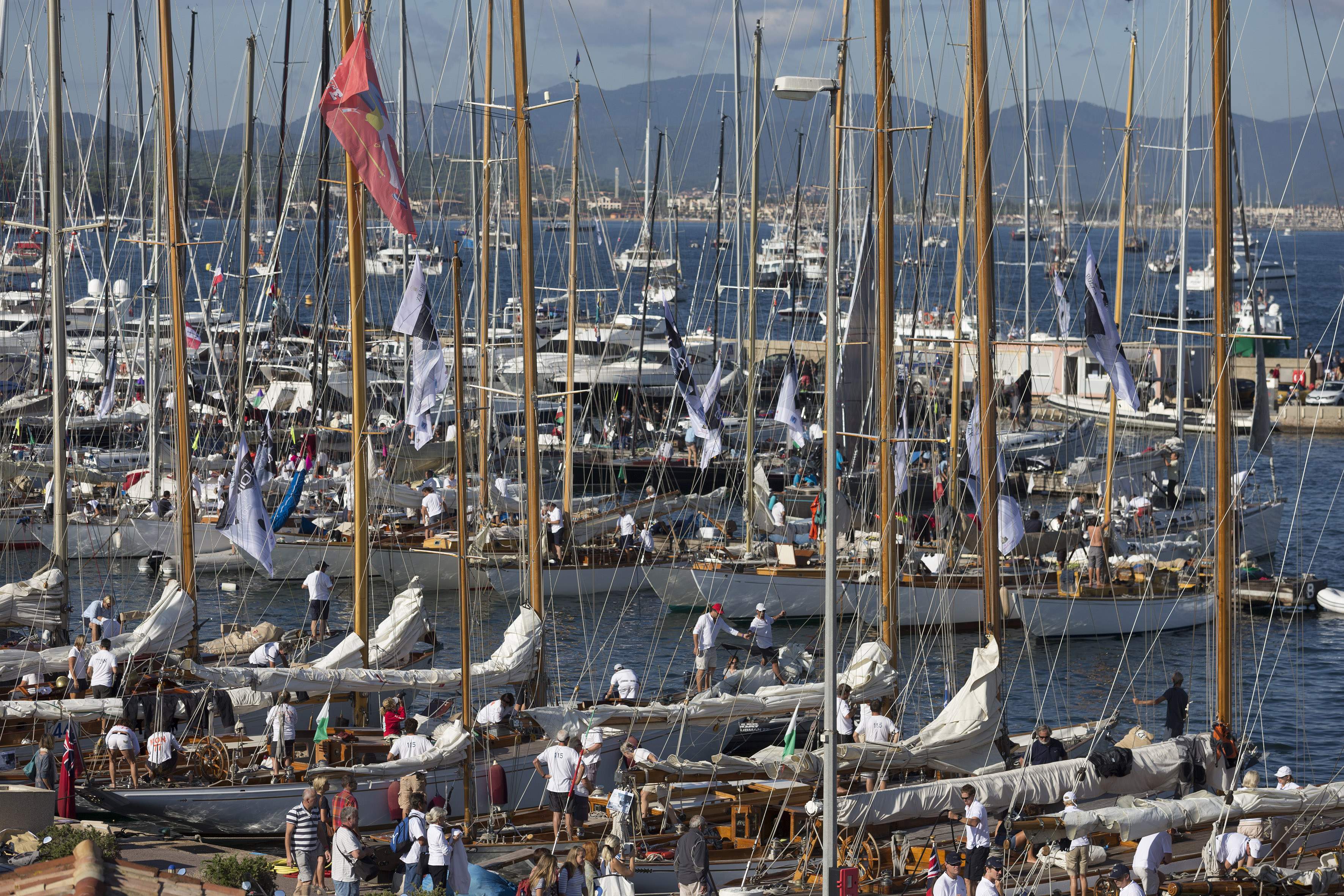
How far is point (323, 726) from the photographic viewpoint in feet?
73.0

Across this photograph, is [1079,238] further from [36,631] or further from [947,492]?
[36,631]

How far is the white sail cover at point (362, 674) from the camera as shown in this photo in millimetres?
22312

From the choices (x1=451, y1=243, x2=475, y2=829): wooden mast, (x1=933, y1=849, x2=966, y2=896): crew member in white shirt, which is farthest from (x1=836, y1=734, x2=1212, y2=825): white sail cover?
(x1=451, y1=243, x2=475, y2=829): wooden mast

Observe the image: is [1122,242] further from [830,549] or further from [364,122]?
[830,549]

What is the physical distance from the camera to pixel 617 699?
24453mm

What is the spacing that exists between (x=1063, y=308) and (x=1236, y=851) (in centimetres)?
2028

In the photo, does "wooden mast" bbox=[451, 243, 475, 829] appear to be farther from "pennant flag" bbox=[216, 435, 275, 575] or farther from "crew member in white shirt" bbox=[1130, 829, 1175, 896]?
"crew member in white shirt" bbox=[1130, 829, 1175, 896]

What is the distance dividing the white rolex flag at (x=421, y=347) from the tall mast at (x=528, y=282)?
410 cm

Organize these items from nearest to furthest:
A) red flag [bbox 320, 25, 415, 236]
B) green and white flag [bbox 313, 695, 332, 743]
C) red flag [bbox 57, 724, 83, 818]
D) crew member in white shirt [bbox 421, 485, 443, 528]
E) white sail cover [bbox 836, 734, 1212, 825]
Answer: white sail cover [bbox 836, 734, 1212, 825]
red flag [bbox 57, 724, 83, 818]
red flag [bbox 320, 25, 415, 236]
green and white flag [bbox 313, 695, 332, 743]
crew member in white shirt [bbox 421, 485, 443, 528]

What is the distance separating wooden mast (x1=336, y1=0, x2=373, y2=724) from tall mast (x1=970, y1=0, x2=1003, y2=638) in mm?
8701

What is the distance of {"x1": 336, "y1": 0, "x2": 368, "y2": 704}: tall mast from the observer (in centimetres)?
2248

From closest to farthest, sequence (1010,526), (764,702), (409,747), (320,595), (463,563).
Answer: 1. (463,563)
2. (409,747)
3. (764,702)
4. (1010,526)
5. (320,595)

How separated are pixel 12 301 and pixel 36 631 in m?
45.6

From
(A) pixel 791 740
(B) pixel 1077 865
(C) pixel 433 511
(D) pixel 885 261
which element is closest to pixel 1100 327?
(D) pixel 885 261
